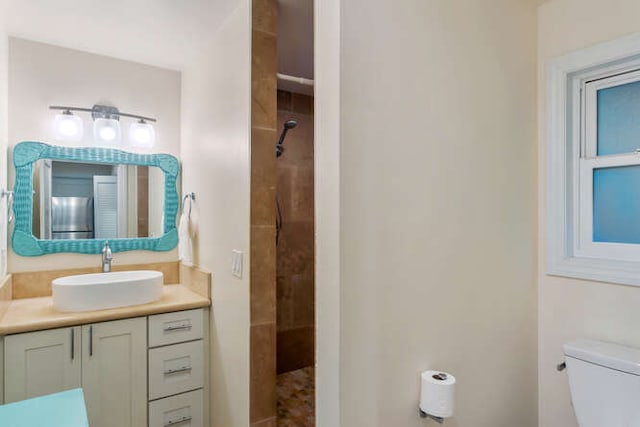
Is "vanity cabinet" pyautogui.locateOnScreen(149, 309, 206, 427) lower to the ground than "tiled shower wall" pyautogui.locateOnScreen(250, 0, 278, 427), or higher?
lower

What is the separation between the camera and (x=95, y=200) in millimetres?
2330

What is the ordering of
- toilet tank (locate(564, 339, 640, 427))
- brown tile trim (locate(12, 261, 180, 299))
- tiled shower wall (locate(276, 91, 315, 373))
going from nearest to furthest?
toilet tank (locate(564, 339, 640, 427))
brown tile trim (locate(12, 261, 180, 299))
tiled shower wall (locate(276, 91, 315, 373))

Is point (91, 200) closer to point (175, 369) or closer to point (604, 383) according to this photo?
point (175, 369)

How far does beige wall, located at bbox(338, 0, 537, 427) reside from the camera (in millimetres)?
1093

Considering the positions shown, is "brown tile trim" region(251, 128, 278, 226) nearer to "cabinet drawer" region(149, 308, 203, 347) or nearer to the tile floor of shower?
"cabinet drawer" region(149, 308, 203, 347)

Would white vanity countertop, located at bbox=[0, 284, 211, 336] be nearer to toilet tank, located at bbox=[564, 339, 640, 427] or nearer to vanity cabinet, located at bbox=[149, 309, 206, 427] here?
vanity cabinet, located at bbox=[149, 309, 206, 427]

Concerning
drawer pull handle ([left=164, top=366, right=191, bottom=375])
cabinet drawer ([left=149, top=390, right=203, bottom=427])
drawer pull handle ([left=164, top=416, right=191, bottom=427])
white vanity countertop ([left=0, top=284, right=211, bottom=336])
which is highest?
white vanity countertop ([left=0, top=284, right=211, bottom=336])

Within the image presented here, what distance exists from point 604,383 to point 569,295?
14.8 inches

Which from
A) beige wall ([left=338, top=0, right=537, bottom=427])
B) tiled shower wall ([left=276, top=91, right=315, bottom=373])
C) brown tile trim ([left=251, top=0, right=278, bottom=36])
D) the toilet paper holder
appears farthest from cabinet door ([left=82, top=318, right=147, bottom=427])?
brown tile trim ([left=251, top=0, right=278, bottom=36])

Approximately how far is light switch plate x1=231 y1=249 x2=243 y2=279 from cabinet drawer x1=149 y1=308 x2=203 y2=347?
0.46 meters

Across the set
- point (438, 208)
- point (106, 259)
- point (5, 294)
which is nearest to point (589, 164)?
point (438, 208)

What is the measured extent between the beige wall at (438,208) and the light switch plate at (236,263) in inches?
33.2

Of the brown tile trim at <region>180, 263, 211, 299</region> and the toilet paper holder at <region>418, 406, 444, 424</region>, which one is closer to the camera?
the toilet paper holder at <region>418, 406, 444, 424</region>

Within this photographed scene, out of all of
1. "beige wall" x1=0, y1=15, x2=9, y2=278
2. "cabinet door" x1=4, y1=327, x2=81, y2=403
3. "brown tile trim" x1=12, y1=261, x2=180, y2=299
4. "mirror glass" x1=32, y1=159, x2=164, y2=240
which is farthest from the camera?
"mirror glass" x1=32, y1=159, x2=164, y2=240
